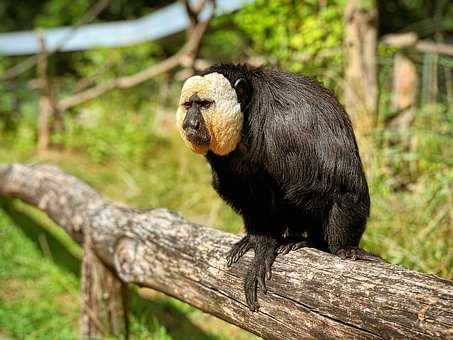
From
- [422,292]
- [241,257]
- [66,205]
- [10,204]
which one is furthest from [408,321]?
[10,204]

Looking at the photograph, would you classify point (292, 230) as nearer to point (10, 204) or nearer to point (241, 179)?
point (241, 179)

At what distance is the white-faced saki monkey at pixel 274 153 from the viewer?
2926 millimetres

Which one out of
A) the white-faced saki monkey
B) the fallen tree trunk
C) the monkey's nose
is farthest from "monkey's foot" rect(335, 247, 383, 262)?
the monkey's nose

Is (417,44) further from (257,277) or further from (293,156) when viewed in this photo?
(257,277)

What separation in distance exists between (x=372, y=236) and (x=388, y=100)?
208 cm

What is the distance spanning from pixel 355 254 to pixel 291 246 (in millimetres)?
332

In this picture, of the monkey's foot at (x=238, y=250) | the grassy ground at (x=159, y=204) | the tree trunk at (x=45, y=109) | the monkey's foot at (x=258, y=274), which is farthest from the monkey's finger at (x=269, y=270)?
the tree trunk at (x=45, y=109)

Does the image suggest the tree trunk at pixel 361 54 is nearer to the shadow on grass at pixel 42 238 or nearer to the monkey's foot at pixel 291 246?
the monkey's foot at pixel 291 246

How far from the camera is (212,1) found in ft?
19.4

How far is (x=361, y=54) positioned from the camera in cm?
589

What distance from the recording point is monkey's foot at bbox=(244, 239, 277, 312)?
2898 millimetres

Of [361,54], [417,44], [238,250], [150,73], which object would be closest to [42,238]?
[150,73]

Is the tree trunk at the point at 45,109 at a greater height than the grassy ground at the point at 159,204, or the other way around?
the tree trunk at the point at 45,109

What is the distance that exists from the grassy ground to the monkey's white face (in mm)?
1917
